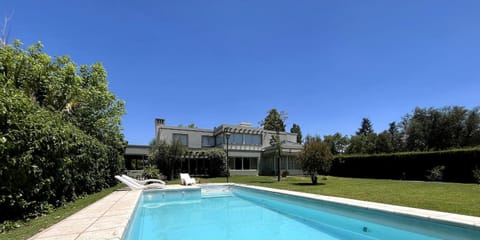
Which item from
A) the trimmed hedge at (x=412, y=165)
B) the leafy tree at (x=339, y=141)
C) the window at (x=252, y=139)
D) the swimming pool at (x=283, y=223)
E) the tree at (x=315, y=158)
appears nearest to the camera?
the swimming pool at (x=283, y=223)

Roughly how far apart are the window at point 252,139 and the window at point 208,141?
404cm

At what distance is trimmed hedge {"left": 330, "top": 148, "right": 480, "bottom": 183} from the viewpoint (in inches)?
689

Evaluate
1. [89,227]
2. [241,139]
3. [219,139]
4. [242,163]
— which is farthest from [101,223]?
[241,139]

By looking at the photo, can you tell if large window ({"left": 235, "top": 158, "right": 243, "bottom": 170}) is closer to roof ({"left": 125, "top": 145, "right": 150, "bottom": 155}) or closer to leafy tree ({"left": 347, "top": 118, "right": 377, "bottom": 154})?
roof ({"left": 125, "top": 145, "right": 150, "bottom": 155})

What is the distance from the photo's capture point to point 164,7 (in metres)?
13.5

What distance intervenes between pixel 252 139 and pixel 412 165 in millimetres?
16408

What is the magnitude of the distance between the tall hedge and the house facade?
8675 mm

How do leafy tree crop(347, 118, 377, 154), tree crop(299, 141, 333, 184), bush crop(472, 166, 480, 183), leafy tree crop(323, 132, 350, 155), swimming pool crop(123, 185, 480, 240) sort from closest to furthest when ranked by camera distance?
swimming pool crop(123, 185, 480, 240) < bush crop(472, 166, 480, 183) < tree crop(299, 141, 333, 184) < leafy tree crop(347, 118, 377, 154) < leafy tree crop(323, 132, 350, 155)

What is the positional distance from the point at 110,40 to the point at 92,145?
758 cm

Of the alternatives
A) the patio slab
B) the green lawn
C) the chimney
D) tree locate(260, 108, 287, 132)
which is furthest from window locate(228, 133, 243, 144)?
tree locate(260, 108, 287, 132)

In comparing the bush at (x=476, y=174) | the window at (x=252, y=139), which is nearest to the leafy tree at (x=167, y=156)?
the window at (x=252, y=139)

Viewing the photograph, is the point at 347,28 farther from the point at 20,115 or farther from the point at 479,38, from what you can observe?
the point at 20,115

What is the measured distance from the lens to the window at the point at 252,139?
3148cm

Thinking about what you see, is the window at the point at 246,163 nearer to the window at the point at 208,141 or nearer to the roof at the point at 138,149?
the window at the point at 208,141
